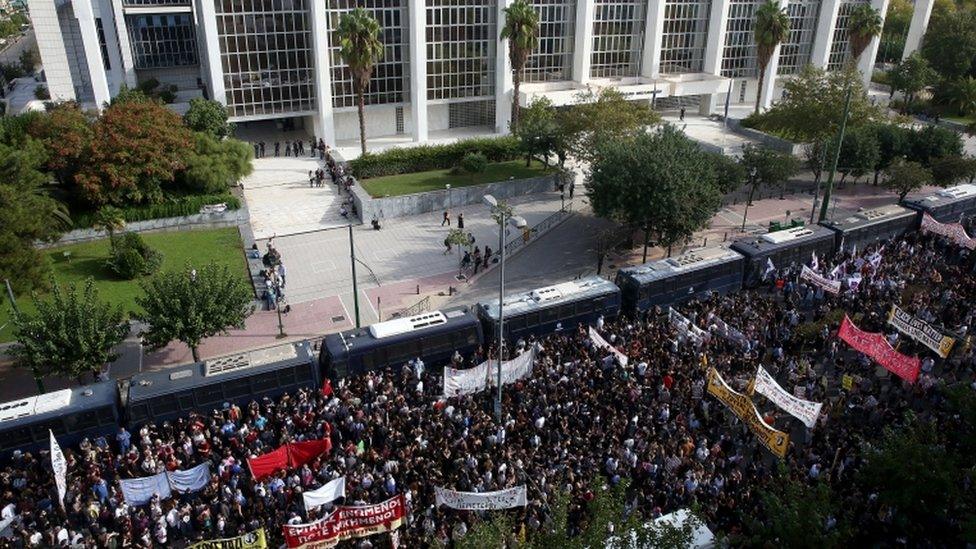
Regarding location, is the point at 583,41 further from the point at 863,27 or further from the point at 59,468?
the point at 59,468

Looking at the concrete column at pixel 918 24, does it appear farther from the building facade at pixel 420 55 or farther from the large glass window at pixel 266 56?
the large glass window at pixel 266 56

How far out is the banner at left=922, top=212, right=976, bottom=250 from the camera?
1395 inches

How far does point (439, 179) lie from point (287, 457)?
33483mm

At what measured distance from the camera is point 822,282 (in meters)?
30.3

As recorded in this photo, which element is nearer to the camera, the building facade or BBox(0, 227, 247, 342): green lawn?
BBox(0, 227, 247, 342): green lawn

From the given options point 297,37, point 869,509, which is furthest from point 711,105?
point 869,509

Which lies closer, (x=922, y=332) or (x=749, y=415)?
(x=749, y=415)

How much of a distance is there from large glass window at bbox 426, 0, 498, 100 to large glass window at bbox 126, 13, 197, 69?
29094 mm

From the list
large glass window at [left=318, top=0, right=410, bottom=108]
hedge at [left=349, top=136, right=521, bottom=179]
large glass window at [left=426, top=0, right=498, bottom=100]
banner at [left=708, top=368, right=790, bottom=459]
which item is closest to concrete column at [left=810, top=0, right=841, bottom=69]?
large glass window at [left=426, top=0, right=498, bottom=100]

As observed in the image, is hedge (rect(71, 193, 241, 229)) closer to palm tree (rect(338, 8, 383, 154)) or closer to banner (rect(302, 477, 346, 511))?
palm tree (rect(338, 8, 383, 154))

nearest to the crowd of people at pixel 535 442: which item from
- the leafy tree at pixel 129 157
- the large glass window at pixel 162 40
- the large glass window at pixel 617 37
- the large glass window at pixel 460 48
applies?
the leafy tree at pixel 129 157

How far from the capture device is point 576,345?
2709cm

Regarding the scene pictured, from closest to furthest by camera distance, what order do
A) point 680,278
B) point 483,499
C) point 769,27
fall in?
point 483,499 < point 680,278 < point 769,27

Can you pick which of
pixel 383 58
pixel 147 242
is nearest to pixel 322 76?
pixel 383 58
